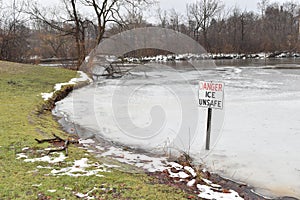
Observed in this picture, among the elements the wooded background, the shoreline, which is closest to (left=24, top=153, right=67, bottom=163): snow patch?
the shoreline

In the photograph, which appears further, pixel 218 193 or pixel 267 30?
pixel 267 30

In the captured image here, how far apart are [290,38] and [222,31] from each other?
1009cm

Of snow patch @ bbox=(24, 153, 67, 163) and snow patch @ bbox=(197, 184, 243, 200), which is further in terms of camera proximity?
snow patch @ bbox=(24, 153, 67, 163)

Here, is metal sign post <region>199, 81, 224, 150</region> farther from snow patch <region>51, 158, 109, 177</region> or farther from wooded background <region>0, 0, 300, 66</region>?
wooded background <region>0, 0, 300, 66</region>

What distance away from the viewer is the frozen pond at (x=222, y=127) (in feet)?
13.4

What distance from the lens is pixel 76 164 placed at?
374cm

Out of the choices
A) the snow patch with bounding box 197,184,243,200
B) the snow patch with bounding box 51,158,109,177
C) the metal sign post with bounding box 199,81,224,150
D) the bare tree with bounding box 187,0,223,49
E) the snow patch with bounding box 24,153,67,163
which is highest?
the bare tree with bounding box 187,0,223,49

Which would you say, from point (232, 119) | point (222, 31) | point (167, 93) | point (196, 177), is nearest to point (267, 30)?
point (222, 31)

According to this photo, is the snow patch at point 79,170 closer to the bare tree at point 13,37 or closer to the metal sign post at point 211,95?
the metal sign post at point 211,95

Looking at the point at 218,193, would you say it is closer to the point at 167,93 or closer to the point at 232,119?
the point at 232,119

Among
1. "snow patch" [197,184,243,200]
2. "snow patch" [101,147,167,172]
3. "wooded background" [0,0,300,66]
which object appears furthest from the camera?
"wooded background" [0,0,300,66]

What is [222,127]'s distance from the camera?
6.16m

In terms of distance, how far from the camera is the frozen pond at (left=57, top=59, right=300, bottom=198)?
409 centimetres

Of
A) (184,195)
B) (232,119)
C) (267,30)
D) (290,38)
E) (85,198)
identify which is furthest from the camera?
(267,30)
